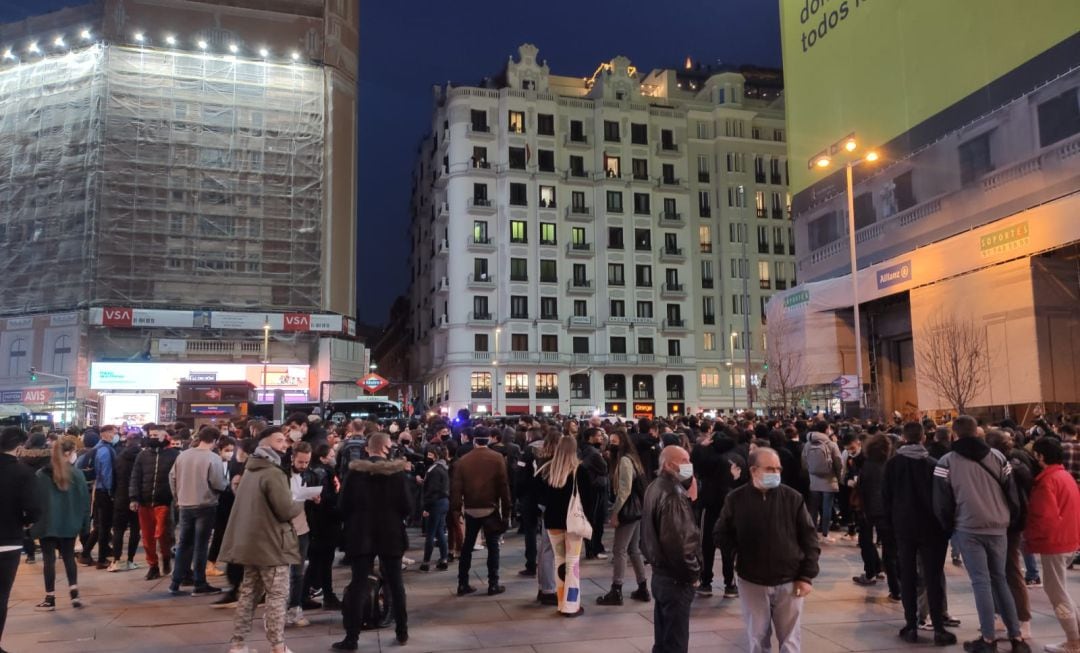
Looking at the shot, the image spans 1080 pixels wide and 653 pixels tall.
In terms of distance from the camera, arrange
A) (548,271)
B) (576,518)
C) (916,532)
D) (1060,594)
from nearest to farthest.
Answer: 1. (1060,594)
2. (916,532)
3. (576,518)
4. (548,271)

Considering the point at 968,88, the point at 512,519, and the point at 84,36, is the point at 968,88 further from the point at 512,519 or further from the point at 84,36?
the point at 84,36

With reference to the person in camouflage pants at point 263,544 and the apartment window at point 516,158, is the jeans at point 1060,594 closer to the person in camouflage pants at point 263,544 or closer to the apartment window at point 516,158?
the person in camouflage pants at point 263,544

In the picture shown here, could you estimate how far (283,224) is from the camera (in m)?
47.5

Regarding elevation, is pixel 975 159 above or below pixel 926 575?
above

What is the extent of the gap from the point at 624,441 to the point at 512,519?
6.81 m

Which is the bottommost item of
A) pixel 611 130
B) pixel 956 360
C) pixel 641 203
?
pixel 956 360

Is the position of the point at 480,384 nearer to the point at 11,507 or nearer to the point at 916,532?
the point at 11,507

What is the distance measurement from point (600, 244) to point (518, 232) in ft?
21.8

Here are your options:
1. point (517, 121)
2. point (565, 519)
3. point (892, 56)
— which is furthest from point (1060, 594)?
point (517, 121)

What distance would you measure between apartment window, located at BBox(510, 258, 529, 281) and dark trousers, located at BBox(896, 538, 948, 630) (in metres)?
53.0

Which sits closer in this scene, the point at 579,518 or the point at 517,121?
the point at 579,518

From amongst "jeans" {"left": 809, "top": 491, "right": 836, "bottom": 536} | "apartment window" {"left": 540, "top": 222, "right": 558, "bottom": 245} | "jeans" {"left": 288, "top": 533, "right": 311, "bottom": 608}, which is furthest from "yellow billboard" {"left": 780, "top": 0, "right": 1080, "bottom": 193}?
"apartment window" {"left": 540, "top": 222, "right": 558, "bottom": 245}

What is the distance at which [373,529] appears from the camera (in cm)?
718

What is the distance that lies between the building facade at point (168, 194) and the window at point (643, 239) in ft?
78.2
